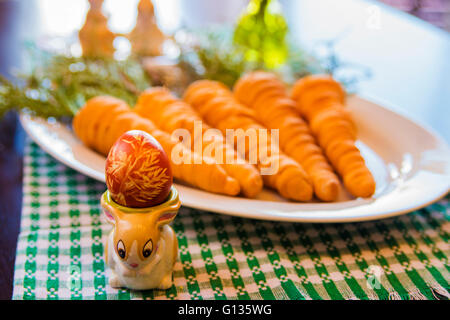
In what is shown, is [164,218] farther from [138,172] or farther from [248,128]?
[248,128]

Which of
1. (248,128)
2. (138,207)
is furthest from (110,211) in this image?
(248,128)

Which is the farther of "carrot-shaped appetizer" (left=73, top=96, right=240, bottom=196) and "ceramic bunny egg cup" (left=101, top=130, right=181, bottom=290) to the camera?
"carrot-shaped appetizer" (left=73, top=96, right=240, bottom=196)

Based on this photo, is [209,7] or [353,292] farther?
[209,7]

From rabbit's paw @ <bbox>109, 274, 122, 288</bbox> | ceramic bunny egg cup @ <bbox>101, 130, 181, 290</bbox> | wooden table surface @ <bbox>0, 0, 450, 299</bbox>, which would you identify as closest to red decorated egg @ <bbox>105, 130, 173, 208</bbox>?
ceramic bunny egg cup @ <bbox>101, 130, 181, 290</bbox>

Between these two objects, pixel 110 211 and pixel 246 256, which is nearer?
pixel 110 211

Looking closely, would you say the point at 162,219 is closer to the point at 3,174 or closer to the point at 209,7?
the point at 3,174

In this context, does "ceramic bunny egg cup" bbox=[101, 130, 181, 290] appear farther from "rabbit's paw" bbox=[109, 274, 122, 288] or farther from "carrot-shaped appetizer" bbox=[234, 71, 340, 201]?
"carrot-shaped appetizer" bbox=[234, 71, 340, 201]
